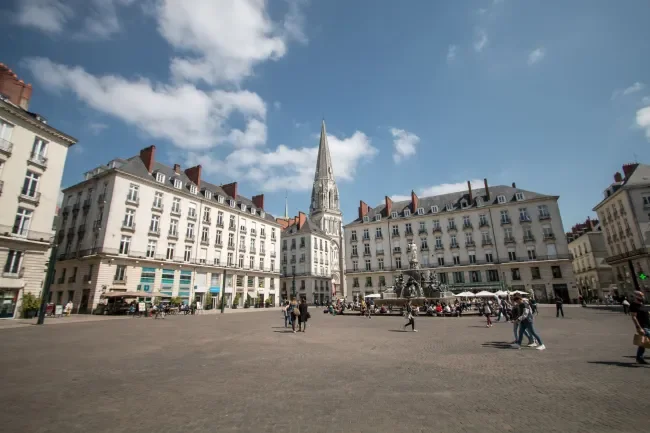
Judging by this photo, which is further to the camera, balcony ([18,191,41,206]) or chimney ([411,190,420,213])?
chimney ([411,190,420,213])

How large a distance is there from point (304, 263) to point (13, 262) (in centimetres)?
4574

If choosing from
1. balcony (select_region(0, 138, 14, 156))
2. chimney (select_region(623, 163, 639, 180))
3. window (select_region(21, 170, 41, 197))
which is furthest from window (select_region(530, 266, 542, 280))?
balcony (select_region(0, 138, 14, 156))

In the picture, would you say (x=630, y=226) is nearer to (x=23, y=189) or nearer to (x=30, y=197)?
(x=30, y=197)

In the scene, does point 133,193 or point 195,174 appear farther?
point 195,174

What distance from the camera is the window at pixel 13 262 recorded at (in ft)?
71.7

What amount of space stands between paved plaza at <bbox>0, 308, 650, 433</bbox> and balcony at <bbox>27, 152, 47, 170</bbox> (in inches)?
802

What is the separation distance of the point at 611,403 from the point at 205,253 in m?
43.7

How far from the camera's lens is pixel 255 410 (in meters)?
4.75

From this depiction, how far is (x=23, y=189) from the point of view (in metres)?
23.3

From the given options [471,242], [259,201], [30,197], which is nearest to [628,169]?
[471,242]

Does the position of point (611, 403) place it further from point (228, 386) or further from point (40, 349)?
point (40, 349)

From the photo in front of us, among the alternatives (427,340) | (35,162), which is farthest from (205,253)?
(427,340)

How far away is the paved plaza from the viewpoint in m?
4.25

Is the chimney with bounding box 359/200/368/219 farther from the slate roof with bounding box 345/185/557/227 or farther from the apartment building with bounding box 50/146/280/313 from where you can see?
the apartment building with bounding box 50/146/280/313
